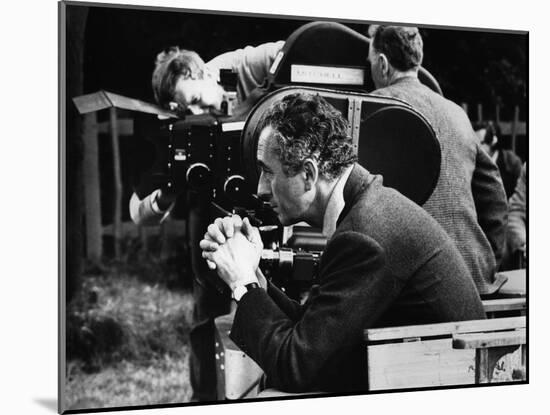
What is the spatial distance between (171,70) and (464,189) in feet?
5.91

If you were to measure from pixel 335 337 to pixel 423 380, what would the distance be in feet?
2.20

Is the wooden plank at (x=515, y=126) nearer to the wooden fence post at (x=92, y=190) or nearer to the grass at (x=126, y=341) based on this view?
the grass at (x=126, y=341)

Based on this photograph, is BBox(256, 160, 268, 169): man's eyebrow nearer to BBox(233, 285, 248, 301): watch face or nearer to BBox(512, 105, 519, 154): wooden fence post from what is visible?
BBox(233, 285, 248, 301): watch face

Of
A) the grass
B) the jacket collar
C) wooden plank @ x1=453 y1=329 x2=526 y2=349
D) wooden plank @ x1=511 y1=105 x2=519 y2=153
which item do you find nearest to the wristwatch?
the grass

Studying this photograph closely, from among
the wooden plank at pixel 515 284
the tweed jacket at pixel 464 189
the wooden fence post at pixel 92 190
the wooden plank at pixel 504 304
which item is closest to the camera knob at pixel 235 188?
the wooden fence post at pixel 92 190

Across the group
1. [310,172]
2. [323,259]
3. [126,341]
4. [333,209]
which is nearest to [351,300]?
[323,259]

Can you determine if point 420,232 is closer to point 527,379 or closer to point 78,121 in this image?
point 527,379

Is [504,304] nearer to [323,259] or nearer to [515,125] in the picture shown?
[515,125]

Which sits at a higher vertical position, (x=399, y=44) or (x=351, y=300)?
(x=399, y=44)

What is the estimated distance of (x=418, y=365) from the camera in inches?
206

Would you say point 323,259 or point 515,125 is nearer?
point 323,259

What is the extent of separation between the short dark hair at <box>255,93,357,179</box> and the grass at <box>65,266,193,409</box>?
37.1 inches

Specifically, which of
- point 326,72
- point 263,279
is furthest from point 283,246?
point 326,72

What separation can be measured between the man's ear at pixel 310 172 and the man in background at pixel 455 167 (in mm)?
603
